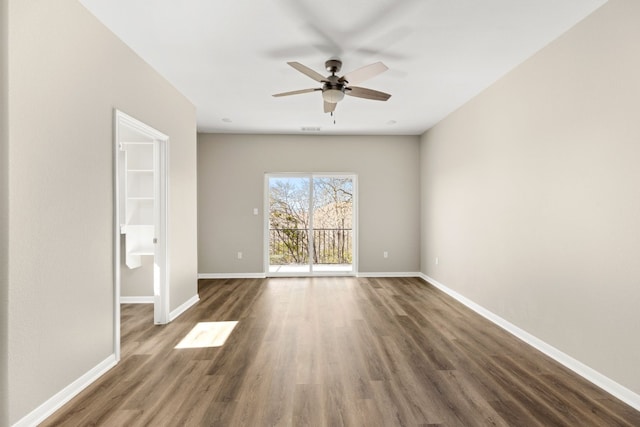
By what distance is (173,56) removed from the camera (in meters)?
3.11

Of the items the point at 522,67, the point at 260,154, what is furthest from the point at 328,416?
the point at 260,154

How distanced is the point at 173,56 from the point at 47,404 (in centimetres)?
292

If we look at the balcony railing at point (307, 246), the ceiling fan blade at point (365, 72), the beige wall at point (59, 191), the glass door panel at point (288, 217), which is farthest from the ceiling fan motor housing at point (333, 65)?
the balcony railing at point (307, 246)

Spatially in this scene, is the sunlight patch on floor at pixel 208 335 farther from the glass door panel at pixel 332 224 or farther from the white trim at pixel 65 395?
the glass door panel at pixel 332 224

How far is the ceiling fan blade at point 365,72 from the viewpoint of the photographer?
2750mm

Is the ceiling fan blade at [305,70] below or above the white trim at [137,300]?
above

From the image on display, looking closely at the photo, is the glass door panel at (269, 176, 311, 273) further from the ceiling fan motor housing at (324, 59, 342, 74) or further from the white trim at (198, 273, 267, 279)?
the ceiling fan motor housing at (324, 59, 342, 74)

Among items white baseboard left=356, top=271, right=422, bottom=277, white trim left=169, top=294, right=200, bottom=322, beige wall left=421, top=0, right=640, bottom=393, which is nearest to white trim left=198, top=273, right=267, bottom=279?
white trim left=169, top=294, right=200, bottom=322

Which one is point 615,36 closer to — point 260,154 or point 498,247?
point 498,247

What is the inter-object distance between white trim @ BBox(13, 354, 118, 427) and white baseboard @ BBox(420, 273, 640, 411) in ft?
12.1

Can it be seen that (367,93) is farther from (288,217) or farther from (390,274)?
(390,274)

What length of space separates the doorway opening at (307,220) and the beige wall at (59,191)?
3534 millimetres

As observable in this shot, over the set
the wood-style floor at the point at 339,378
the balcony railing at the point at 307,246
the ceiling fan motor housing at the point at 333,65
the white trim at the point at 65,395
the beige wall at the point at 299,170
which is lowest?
the wood-style floor at the point at 339,378

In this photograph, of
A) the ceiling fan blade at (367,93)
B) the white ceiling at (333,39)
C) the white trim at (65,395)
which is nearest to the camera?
the white trim at (65,395)
